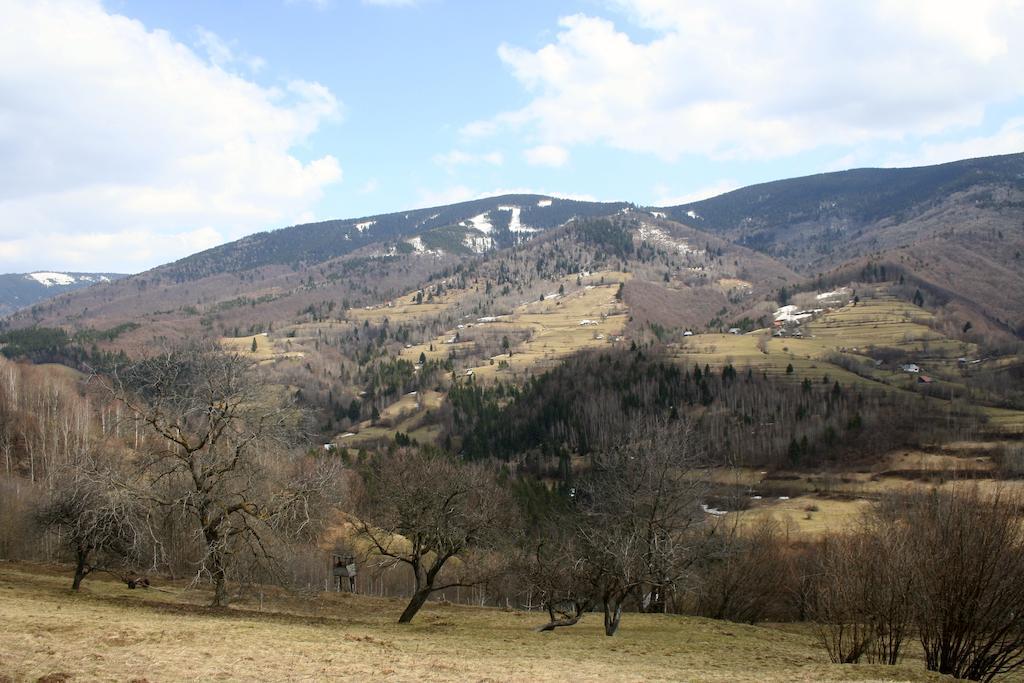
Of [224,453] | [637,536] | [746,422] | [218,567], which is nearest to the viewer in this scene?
[218,567]

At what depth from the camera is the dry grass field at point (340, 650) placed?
16188 millimetres

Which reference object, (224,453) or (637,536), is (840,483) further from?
(224,453)

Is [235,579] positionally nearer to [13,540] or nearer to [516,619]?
[516,619]

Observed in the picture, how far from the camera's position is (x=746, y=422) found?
570 ft

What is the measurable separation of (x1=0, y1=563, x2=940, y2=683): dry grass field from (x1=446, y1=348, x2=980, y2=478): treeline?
107m

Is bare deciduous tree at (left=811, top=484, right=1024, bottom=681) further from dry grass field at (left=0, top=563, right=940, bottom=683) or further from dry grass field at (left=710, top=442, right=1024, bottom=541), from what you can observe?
dry grass field at (left=710, top=442, right=1024, bottom=541)

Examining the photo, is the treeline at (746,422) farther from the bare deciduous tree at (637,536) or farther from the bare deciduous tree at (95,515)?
the bare deciduous tree at (95,515)

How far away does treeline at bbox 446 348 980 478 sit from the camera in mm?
153250

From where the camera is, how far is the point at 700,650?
92.7 feet

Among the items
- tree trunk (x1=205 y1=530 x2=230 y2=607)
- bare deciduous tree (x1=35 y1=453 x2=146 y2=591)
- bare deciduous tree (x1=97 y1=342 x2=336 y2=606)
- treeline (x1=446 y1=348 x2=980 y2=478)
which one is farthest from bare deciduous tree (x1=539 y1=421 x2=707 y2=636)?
treeline (x1=446 y1=348 x2=980 y2=478)

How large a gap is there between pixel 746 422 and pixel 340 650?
168472 millimetres

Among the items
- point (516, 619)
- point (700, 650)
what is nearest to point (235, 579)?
point (516, 619)

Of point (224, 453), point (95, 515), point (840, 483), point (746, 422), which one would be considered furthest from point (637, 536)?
point (746, 422)

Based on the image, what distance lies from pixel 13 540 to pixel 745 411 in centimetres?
15972
